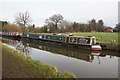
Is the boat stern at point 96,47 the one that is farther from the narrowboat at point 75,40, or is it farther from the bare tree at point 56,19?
the bare tree at point 56,19

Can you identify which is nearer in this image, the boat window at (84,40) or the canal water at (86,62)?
the canal water at (86,62)

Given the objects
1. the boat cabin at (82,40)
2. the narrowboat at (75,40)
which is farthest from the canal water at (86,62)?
the boat cabin at (82,40)

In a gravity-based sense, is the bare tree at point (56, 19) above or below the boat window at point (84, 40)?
above

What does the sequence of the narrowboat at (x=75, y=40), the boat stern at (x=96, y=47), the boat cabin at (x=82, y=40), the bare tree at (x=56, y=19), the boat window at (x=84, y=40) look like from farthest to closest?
1. the bare tree at (x=56, y=19)
2. the boat window at (x=84, y=40)
3. the boat cabin at (x=82, y=40)
4. the narrowboat at (x=75, y=40)
5. the boat stern at (x=96, y=47)

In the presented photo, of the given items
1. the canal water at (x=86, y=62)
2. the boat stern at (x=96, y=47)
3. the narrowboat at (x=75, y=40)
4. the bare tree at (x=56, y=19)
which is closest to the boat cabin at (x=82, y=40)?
the narrowboat at (x=75, y=40)

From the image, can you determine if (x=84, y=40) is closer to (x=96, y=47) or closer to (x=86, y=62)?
(x=96, y=47)

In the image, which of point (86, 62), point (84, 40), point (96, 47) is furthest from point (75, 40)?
point (86, 62)

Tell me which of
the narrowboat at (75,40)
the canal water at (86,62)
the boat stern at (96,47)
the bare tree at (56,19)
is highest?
the bare tree at (56,19)

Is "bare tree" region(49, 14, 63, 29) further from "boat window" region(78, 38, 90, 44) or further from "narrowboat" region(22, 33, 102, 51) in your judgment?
"boat window" region(78, 38, 90, 44)

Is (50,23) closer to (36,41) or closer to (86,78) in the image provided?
(36,41)

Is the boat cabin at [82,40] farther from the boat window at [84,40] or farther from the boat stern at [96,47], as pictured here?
the boat stern at [96,47]

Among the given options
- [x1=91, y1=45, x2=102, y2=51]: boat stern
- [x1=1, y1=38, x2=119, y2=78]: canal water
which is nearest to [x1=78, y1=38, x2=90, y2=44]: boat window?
[x1=91, y1=45, x2=102, y2=51]: boat stern

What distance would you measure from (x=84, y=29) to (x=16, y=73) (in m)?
53.5

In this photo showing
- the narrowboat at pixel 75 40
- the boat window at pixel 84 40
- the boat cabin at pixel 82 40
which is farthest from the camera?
the boat window at pixel 84 40
